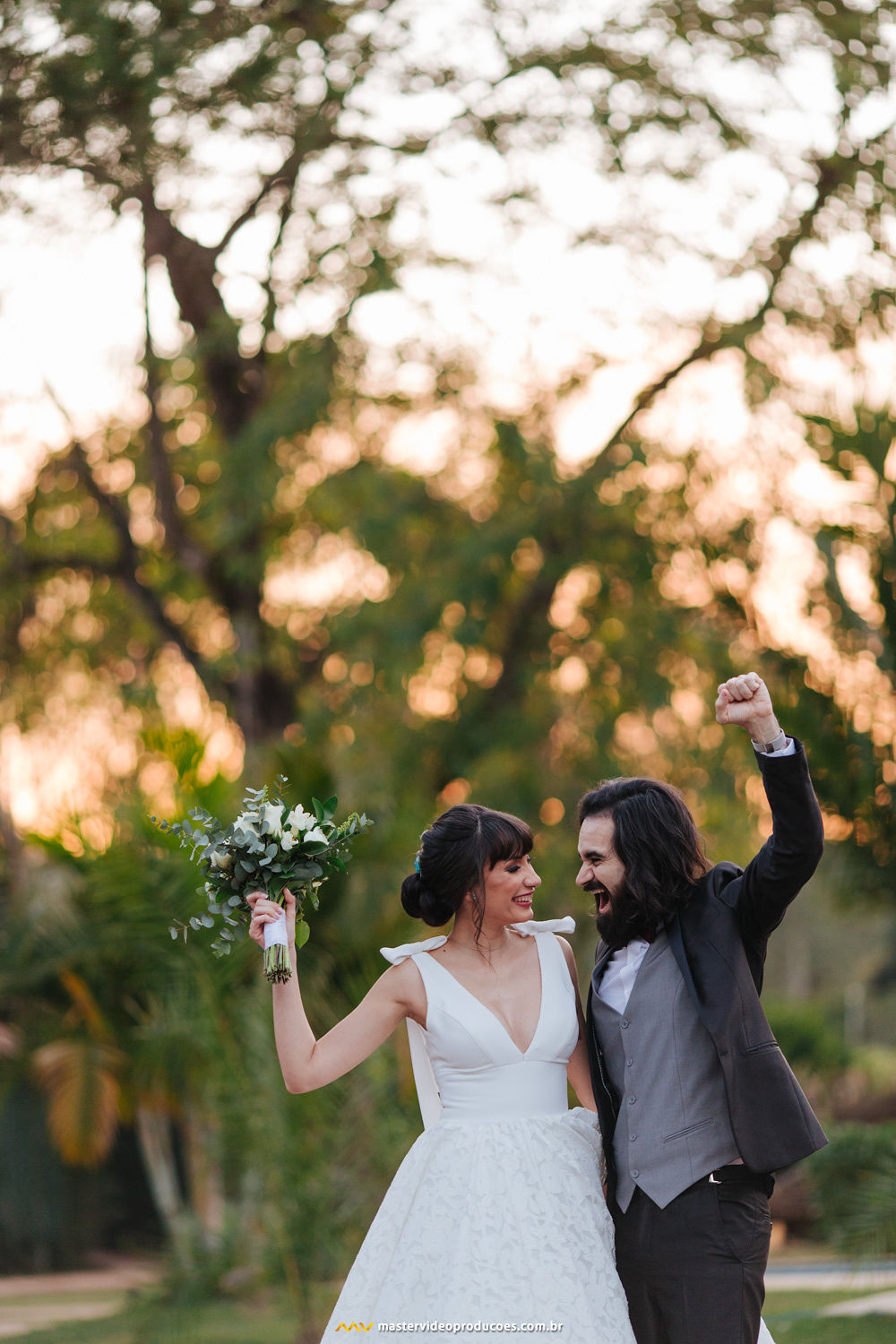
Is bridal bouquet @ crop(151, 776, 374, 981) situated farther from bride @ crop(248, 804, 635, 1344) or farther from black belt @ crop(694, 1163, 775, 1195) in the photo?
black belt @ crop(694, 1163, 775, 1195)

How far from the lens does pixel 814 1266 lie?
11.5 meters

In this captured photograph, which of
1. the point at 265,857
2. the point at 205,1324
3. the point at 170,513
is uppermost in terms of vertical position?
the point at 265,857

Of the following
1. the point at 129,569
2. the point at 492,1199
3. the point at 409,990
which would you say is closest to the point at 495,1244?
the point at 492,1199

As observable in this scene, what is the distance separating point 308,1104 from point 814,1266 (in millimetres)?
6529

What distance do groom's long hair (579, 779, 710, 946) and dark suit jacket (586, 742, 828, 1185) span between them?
0.06 meters

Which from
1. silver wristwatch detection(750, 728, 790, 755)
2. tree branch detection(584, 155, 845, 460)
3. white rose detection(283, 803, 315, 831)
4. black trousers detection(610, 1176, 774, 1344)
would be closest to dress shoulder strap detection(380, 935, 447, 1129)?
white rose detection(283, 803, 315, 831)

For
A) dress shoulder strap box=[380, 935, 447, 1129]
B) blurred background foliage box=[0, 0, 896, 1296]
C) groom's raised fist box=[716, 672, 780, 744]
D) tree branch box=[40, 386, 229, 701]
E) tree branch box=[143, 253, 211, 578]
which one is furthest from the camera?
tree branch box=[40, 386, 229, 701]

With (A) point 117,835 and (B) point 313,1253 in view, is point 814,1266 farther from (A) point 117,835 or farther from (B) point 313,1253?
(A) point 117,835

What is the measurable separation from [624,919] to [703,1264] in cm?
70

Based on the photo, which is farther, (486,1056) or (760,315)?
(760,315)

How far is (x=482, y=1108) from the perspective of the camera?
10.2 ft

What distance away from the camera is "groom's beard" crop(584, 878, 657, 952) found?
118 inches

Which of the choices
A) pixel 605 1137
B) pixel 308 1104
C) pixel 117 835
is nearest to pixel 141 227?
pixel 117 835

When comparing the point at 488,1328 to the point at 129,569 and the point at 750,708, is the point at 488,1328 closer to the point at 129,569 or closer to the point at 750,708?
the point at 750,708
